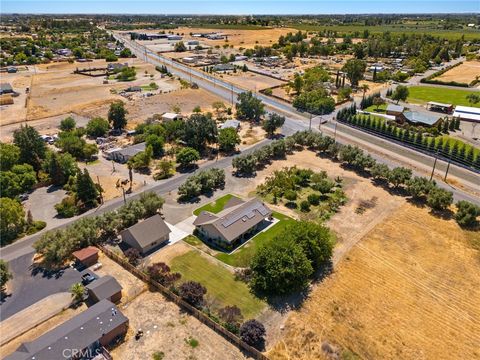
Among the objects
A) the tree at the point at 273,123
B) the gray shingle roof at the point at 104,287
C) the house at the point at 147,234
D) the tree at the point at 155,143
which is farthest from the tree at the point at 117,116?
the gray shingle roof at the point at 104,287

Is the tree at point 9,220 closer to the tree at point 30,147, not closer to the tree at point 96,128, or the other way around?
the tree at point 30,147

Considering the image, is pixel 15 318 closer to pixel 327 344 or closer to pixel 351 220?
pixel 327 344

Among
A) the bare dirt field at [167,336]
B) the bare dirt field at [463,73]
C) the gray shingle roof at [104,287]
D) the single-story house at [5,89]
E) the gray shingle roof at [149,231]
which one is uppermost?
the bare dirt field at [463,73]

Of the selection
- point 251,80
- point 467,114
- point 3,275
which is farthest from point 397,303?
point 251,80

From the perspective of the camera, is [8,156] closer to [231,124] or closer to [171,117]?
[171,117]

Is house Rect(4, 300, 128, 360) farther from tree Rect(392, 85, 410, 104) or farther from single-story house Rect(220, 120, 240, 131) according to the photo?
tree Rect(392, 85, 410, 104)
